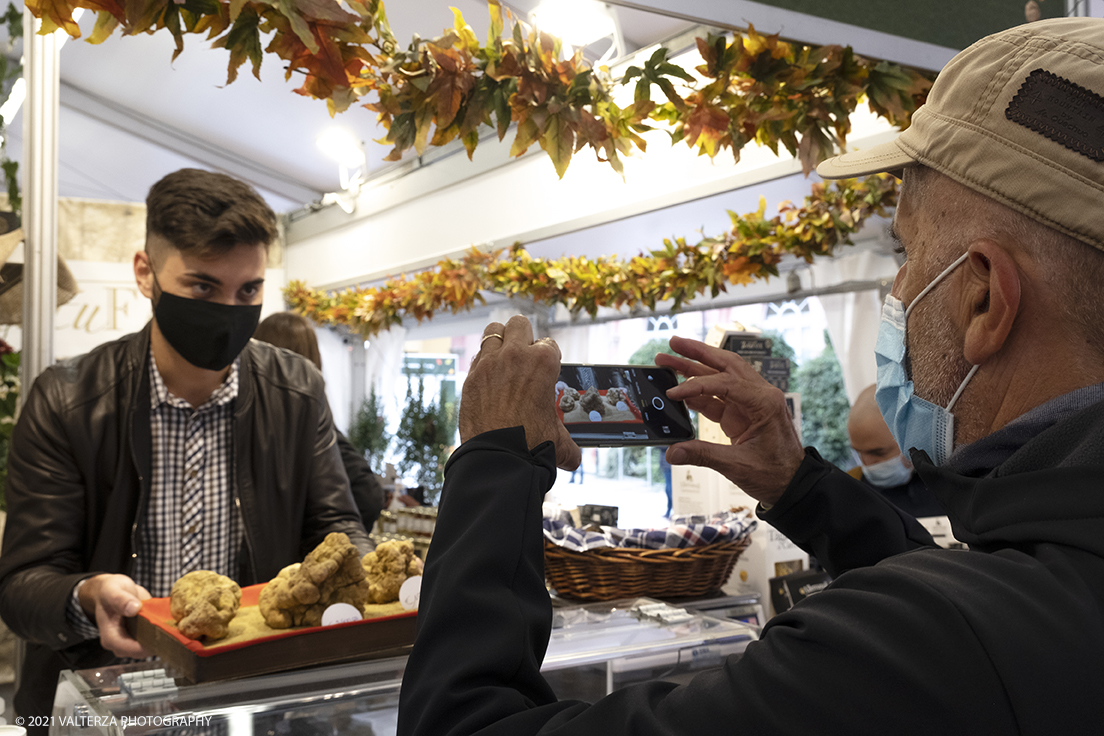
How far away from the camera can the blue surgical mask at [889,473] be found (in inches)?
123

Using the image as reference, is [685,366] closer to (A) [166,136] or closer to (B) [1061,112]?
(B) [1061,112]

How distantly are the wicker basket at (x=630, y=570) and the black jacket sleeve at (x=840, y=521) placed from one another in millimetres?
772

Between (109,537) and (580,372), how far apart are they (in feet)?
3.72

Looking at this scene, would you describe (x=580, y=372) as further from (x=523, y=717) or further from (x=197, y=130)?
(x=197, y=130)

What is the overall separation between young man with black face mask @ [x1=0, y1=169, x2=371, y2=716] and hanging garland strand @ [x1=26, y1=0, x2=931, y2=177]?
48cm

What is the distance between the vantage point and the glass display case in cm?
112

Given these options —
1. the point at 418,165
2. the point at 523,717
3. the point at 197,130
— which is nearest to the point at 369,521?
the point at 523,717

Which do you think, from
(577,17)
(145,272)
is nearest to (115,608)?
(145,272)

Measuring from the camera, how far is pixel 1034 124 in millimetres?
745

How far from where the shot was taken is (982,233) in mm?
798

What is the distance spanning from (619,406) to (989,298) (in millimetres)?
630

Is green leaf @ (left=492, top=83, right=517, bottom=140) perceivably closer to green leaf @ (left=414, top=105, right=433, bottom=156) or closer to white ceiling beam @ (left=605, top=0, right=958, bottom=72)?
green leaf @ (left=414, top=105, right=433, bottom=156)

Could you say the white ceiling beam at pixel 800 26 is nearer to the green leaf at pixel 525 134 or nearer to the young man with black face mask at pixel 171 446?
the green leaf at pixel 525 134

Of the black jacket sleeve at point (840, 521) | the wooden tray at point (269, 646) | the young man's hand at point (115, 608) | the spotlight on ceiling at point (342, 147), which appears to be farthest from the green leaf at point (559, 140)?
the spotlight on ceiling at point (342, 147)
